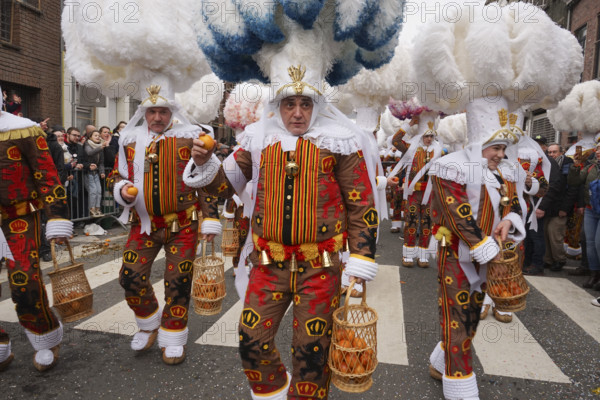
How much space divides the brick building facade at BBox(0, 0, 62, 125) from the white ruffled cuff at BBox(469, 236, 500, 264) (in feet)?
38.2

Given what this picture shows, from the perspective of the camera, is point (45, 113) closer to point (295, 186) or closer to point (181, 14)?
point (181, 14)

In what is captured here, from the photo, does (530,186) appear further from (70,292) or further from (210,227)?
(70,292)

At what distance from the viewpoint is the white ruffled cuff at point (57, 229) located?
3189mm

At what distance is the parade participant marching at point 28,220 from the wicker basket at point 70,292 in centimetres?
14

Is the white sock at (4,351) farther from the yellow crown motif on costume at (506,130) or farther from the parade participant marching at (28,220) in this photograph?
the yellow crown motif on costume at (506,130)

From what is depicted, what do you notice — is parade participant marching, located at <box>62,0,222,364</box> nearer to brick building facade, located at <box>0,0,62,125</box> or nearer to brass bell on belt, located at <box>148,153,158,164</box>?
brass bell on belt, located at <box>148,153,158,164</box>

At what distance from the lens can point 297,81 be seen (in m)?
2.36

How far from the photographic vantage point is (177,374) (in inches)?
130

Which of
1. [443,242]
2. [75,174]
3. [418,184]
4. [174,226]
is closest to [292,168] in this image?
[443,242]

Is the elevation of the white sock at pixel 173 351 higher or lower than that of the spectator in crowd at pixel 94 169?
lower

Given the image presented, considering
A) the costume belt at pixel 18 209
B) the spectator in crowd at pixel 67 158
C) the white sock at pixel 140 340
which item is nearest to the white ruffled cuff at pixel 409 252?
the white sock at pixel 140 340

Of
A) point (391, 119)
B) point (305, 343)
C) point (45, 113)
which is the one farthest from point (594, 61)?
point (45, 113)

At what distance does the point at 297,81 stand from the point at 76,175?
282 inches

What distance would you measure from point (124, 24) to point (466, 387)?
3.91 meters
